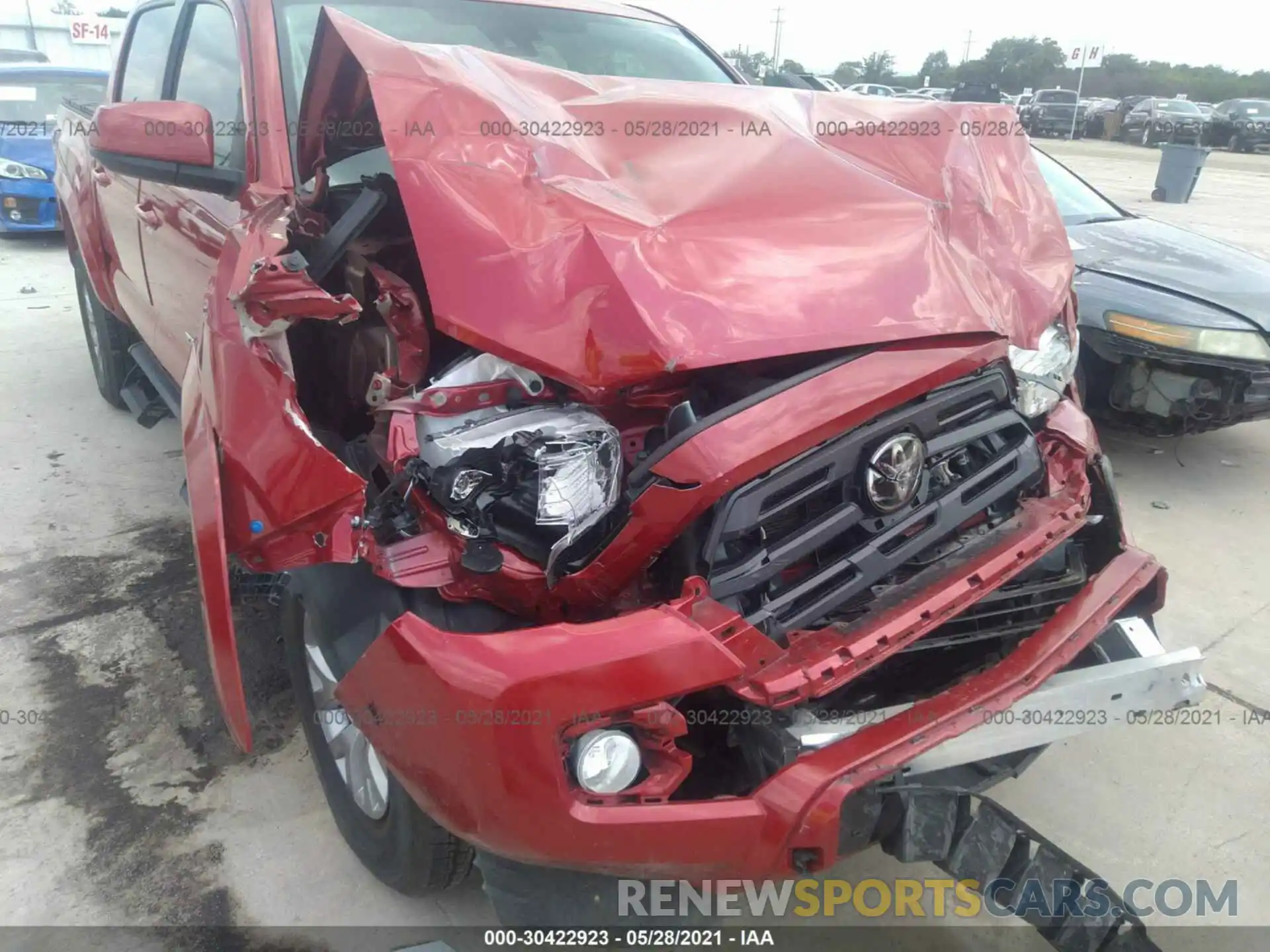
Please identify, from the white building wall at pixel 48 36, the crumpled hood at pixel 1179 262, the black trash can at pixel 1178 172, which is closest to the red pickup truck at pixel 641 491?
the crumpled hood at pixel 1179 262

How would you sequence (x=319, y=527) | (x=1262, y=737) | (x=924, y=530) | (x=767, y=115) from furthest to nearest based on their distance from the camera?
(x=1262, y=737) → (x=767, y=115) → (x=924, y=530) → (x=319, y=527)

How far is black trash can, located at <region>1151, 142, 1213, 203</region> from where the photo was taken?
1375 centimetres

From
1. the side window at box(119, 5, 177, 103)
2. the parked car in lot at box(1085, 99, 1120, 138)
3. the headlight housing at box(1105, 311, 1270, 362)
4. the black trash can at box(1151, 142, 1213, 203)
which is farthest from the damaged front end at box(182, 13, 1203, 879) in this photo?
the parked car in lot at box(1085, 99, 1120, 138)

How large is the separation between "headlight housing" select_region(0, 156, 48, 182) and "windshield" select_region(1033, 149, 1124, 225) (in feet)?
27.5

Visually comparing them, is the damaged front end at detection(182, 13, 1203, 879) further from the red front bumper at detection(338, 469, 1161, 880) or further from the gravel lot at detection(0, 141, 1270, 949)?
the gravel lot at detection(0, 141, 1270, 949)

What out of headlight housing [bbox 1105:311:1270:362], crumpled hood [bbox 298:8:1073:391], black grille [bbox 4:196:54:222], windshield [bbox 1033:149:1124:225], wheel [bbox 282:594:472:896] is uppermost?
crumpled hood [bbox 298:8:1073:391]

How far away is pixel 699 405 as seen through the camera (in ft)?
6.12

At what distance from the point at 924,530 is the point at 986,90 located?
4.31 metres

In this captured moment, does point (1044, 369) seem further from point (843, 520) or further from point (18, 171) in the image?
point (18, 171)

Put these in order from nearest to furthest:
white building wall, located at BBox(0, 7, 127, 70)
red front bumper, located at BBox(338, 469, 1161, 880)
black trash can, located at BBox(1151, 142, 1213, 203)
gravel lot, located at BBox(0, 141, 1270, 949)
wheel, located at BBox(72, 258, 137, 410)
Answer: red front bumper, located at BBox(338, 469, 1161, 880) → gravel lot, located at BBox(0, 141, 1270, 949) → wheel, located at BBox(72, 258, 137, 410) → black trash can, located at BBox(1151, 142, 1213, 203) → white building wall, located at BBox(0, 7, 127, 70)

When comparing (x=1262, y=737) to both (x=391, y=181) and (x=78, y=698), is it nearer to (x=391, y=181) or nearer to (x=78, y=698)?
(x=391, y=181)

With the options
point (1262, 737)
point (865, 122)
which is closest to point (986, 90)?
point (865, 122)

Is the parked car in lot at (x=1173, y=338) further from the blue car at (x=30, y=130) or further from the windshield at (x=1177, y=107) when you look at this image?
the windshield at (x=1177, y=107)

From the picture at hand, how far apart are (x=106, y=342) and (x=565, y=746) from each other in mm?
4384
